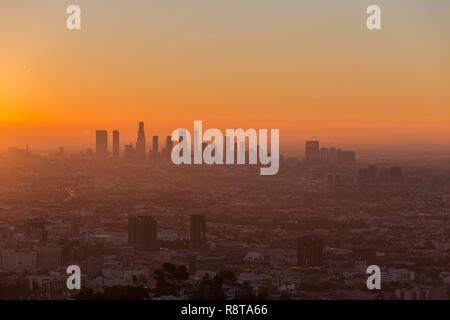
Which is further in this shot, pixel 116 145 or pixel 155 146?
pixel 116 145

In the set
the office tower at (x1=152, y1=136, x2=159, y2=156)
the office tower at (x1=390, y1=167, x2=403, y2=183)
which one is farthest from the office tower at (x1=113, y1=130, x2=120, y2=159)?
the office tower at (x1=390, y1=167, x2=403, y2=183)

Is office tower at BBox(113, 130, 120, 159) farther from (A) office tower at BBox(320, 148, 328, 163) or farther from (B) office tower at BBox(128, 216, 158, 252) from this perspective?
(B) office tower at BBox(128, 216, 158, 252)

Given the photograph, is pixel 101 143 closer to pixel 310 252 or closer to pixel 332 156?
pixel 332 156

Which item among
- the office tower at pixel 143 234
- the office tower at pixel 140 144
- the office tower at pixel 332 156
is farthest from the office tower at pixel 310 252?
the office tower at pixel 332 156

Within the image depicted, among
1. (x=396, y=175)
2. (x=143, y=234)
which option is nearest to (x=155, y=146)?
(x=396, y=175)

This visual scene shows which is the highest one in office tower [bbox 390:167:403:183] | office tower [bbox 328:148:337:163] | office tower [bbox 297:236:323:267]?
office tower [bbox 328:148:337:163]

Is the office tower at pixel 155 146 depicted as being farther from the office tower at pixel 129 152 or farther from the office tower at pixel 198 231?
the office tower at pixel 198 231

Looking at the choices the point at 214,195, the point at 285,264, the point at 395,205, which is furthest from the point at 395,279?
the point at 214,195

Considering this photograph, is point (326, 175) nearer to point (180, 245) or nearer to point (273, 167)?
point (273, 167)
